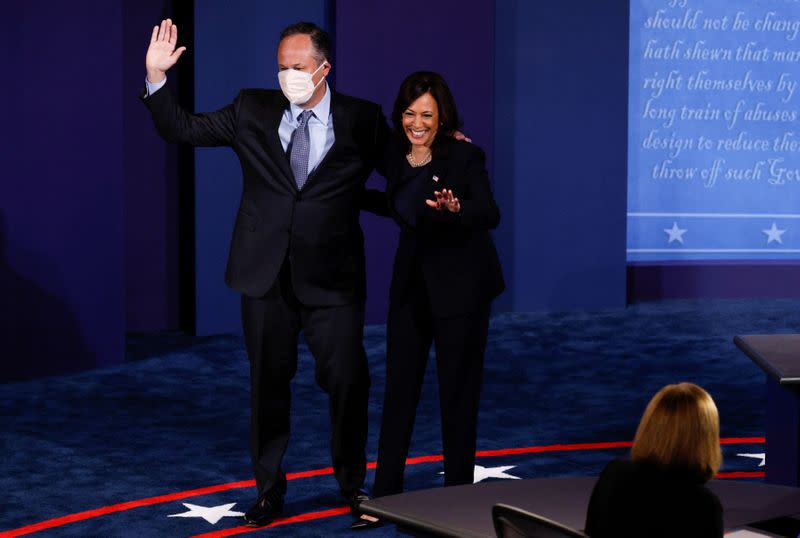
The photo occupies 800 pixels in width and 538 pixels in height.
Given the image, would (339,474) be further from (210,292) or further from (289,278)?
(210,292)

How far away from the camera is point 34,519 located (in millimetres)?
5016

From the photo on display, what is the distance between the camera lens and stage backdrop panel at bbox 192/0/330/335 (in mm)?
8656

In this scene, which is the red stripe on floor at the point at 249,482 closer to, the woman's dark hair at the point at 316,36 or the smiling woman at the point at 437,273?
the smiling woman at the point at 437,273

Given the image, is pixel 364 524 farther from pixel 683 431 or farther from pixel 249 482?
pixel 683 431

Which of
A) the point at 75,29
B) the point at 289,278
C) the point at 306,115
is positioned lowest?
the point at 289,278

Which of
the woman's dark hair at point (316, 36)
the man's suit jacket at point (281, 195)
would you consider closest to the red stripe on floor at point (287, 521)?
the man's suit jacket at point (281, 195)

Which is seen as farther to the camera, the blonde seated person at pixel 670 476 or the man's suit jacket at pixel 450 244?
the man's suit jacket at pixel 450 244

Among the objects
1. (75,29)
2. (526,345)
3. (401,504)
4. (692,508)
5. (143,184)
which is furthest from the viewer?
(143,184)

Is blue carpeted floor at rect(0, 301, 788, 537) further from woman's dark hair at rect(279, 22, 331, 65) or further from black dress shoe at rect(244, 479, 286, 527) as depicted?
woman's dark hair at rect(279, 22, 331, 65)

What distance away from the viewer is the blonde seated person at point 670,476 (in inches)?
105

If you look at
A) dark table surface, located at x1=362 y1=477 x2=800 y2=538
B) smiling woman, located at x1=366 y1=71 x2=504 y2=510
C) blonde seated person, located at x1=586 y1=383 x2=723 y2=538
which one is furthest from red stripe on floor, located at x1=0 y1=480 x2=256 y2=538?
blonde seated person, located at x1=586 y1=383 x2=723 y2=538

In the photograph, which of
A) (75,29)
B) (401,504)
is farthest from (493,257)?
(75,29)

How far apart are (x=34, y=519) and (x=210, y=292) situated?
3895mm

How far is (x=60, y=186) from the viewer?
7586 millimetres
